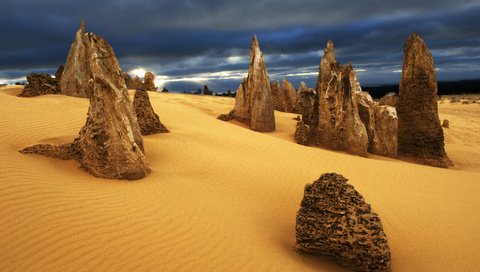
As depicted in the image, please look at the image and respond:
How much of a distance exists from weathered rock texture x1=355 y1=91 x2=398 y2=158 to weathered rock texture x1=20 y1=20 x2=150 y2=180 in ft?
27.7

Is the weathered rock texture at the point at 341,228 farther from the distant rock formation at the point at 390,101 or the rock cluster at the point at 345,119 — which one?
the distant rock formation at the point at 390,101

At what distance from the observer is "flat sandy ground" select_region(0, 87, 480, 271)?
14.3 feet

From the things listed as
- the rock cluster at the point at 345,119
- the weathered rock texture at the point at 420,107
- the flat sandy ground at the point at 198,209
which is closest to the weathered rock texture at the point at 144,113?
the flat sandy ground at the point at 198,209

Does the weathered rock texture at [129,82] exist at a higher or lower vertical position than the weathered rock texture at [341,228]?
higher

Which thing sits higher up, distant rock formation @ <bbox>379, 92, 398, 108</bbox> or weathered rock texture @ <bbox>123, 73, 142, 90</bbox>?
weathered rock texture @ <bbox>123, 73, 142, 90</bbox>

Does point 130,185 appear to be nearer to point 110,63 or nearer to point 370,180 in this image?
point 110,63

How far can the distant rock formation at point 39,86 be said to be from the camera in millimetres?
16391

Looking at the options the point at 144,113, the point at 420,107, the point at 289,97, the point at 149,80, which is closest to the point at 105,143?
the point at 144,113

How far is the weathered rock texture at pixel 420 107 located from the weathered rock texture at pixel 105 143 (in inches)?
406

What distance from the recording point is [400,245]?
5.43 m

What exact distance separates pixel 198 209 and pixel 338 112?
24.9 ft

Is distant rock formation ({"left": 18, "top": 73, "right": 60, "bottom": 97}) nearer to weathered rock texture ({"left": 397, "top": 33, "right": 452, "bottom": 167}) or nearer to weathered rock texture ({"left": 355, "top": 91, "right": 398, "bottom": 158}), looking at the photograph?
weathered rock texture ({"left": 355, "top": 91, "right": 398, "bottom": 158})

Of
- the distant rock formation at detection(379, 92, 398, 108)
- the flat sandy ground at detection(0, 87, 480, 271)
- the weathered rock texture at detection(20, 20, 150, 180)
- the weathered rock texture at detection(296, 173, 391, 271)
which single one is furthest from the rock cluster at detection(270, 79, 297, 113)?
the weathered rock texture at detection(296, 173, 391, 271)

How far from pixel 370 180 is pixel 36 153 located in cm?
729
